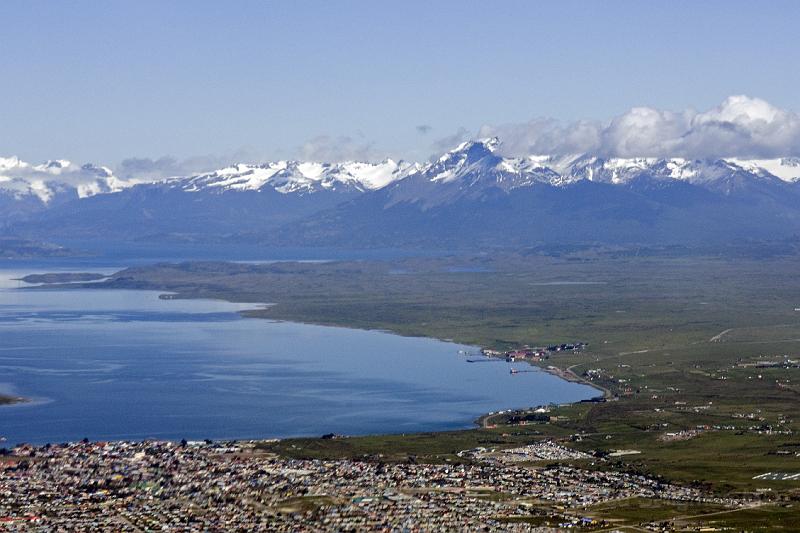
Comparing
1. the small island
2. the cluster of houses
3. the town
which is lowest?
the town

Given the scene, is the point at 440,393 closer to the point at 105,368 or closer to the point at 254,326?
the point at 105,368

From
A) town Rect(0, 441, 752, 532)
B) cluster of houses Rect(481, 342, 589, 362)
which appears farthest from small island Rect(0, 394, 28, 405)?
cluster of houses Rect(481, 342, 589, 362)

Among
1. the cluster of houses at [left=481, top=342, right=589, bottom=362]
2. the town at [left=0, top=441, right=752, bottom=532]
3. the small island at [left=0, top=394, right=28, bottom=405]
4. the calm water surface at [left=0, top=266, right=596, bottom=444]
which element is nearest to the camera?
the town at [left=0, top=441, right=752, bottom=532]

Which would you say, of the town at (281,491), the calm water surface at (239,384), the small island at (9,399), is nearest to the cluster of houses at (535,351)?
the calm water surface at (239,384)

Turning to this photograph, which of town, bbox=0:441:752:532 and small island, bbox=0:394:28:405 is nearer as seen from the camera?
town, bbox=0:441:752:532

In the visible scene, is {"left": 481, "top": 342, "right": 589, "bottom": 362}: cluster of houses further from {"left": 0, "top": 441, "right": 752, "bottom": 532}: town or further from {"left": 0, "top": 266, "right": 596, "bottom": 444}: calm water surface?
{"left": 0, "top": 441, "right": 752, "bottom": 532}: town

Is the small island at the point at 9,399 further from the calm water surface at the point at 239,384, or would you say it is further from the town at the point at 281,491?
the town at the point at 281,491
